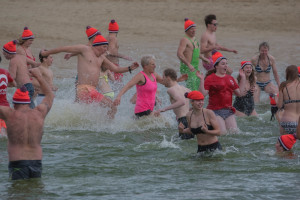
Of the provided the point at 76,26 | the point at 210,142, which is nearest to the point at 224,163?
the point at 210,142

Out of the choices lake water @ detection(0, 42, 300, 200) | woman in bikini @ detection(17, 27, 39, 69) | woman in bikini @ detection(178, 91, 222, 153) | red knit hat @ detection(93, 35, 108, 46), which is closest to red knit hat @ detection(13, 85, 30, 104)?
lake water @ detection(0, 42, 300, 200)

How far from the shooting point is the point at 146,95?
10.5 metres

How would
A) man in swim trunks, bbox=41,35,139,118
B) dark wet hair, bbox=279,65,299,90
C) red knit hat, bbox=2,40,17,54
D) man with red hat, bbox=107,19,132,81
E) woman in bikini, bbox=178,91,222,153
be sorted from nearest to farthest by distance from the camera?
woman in bikini, bbox=178,91,222,153 < dark wet hair, bbox=279,65,299,90 < red knit hat, bbox=2,40,17,54 < man in swim trunks, bbox=41,35,139,118 < man with red hat, bbox=107,19,132,81

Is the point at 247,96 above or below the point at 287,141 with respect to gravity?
above

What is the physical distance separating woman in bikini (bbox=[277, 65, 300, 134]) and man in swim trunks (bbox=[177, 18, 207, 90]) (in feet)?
10.5

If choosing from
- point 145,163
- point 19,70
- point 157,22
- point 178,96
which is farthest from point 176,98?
point 157,22

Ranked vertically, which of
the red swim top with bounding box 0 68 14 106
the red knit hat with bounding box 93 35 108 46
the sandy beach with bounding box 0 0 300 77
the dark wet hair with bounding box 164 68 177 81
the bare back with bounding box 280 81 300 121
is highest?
the sandy beach with bounding box 0 0 300 77

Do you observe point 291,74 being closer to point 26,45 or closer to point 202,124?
point 202,124

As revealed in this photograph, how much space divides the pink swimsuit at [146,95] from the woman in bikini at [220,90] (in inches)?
33.8

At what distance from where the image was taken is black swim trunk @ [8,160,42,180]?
23.9ft

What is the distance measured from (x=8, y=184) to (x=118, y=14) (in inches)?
640

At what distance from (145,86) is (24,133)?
3551mm

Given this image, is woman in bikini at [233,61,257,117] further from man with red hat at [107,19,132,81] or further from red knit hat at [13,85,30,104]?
red knit hat at [13,85,30,104]

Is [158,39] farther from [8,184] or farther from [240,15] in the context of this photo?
[8,184]
